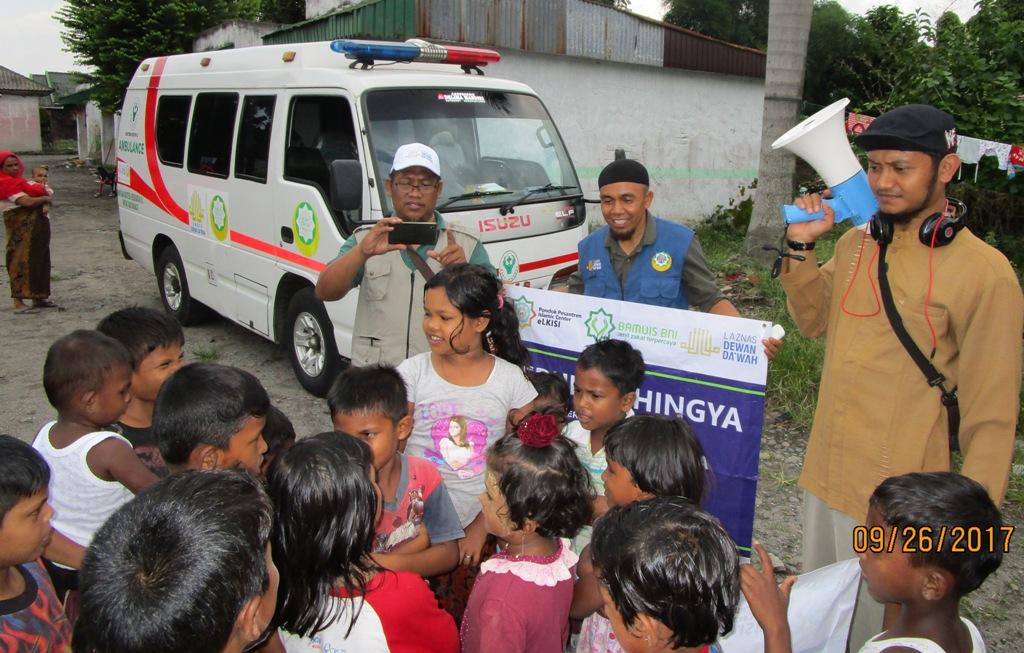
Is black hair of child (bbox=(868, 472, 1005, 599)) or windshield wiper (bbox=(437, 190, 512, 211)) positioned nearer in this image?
black hair of child (bbox=(868, 472, 1005, 599))

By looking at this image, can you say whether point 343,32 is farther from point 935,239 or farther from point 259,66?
point 935,239

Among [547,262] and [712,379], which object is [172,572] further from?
[547,262]

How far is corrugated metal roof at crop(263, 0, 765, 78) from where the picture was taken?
35.4ft

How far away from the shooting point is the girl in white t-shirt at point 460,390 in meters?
2.94

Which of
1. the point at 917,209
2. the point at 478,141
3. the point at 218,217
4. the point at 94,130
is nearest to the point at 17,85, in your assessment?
the point at 94,130

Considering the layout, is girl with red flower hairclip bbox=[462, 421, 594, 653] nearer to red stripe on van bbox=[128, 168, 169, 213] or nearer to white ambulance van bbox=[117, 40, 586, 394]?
white ambulance van bbox=[117, 40, 586, 394]

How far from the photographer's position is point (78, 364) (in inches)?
108

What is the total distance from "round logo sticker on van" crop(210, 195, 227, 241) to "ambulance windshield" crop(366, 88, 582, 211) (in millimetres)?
2175

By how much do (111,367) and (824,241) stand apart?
31.4 ft

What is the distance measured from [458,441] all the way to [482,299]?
1.79 feet

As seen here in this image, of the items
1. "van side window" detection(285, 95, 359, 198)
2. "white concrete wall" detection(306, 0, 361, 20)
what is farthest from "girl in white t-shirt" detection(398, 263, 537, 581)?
"white concrete wall" detection(306, 0, 361, 20)

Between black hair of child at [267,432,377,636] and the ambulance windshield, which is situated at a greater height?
the ambulance windshield

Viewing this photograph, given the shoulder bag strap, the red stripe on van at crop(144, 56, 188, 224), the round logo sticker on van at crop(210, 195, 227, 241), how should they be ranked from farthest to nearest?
1. the red stripe on van at crop(144, 56, 188, 224)
2. the round logo sticker on van at crop(210, 195, 227, 241)
3. the shoulder bag strap

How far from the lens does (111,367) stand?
2.81 meters
